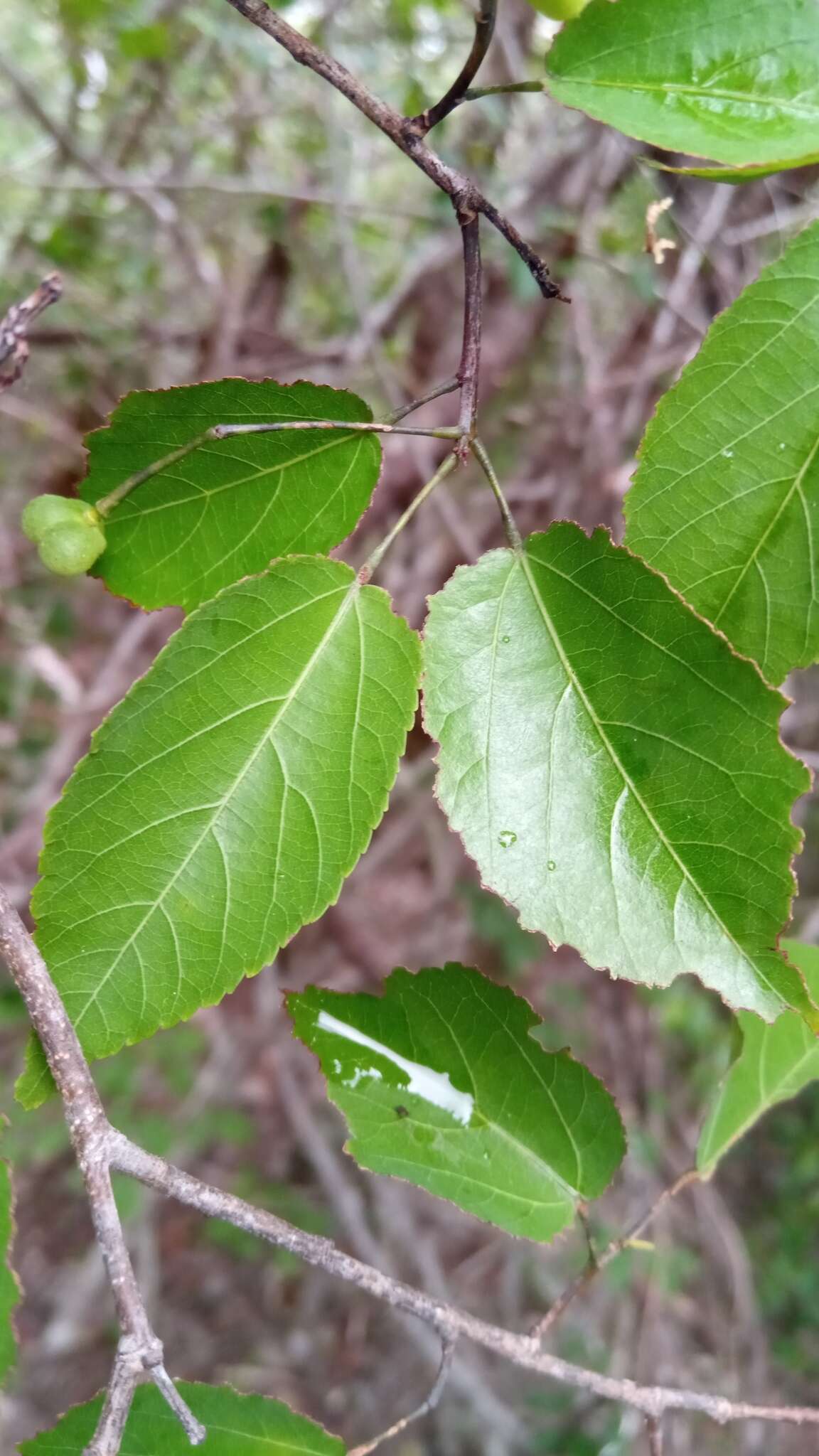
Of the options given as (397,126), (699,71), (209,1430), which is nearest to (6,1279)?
(209,1430)

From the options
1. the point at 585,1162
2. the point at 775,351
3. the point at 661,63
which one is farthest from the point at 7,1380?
the point at 661,63

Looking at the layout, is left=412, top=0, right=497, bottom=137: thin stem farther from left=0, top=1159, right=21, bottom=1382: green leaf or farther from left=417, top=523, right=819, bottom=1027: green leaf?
left=0, top=1159, right=21, bottom=1382: green leaf

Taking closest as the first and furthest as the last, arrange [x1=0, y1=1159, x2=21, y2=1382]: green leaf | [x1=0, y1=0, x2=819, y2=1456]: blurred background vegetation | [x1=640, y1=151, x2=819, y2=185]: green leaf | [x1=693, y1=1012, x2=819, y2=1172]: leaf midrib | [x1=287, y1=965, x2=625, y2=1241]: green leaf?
[x1=640, y1=151, x2=819, y2=185]: green leaf < [x1=0, y1=1159, x2=21, y2=1382]: green leaf < [x1=287, y1=965, x2=625, y2=1241]: green leaf < [x1=693, y1=1012, x2=819, y2=1172]: leaf midrib < [x1=0, y1=0, x2=819, y2=1456]: blurred background vegetation

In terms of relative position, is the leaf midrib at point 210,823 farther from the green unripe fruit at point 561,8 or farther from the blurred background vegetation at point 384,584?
the blurred background vegetation at point 384,584

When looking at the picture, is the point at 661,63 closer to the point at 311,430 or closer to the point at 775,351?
the point at 775,351

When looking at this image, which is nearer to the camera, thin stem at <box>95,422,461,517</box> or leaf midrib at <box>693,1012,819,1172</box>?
thin stem at <box>95,422,461,517</box>

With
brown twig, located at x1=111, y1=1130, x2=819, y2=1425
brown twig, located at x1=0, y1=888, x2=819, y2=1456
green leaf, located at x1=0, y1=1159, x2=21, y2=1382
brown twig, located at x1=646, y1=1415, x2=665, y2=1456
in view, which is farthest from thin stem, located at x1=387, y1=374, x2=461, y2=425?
brown twig, located at x1=646, y1=1415, x2=665, y2=1456

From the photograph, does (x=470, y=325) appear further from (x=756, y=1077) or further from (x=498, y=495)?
(x=756, y=1077)
